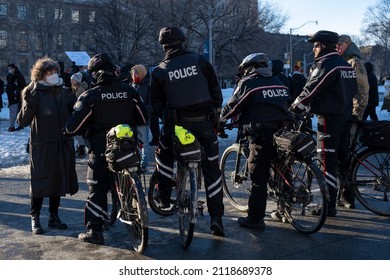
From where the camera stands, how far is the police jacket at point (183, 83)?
17.0 feet

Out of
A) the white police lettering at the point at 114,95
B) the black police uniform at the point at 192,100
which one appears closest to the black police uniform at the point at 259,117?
the black police uniform at the point at 192,100

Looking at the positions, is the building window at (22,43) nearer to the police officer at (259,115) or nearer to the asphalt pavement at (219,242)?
the asphalt pavement at (219,242)

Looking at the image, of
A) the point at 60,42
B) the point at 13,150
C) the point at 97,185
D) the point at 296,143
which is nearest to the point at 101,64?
the point at 97,185

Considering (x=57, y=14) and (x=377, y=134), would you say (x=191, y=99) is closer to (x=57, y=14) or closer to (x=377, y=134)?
(x=377, y=134)

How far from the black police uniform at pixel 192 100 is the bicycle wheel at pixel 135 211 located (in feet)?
2.30

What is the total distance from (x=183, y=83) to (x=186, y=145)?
636 mm

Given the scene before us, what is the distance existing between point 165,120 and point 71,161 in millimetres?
1264

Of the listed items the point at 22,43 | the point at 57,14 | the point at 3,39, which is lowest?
the point at 22,43

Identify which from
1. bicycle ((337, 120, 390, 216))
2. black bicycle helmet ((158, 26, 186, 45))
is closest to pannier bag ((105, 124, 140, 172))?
black bicycle helmet ((158, 26, 186, 45))

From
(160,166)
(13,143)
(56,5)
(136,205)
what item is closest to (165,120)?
(160,166)

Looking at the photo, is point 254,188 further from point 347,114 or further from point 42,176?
point 42,176

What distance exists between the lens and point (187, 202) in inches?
201

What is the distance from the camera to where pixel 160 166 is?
225 inches

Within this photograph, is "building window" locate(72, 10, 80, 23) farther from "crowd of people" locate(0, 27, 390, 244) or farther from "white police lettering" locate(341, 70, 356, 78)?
"white police lettering" locate(341, 70, 356, 78)
